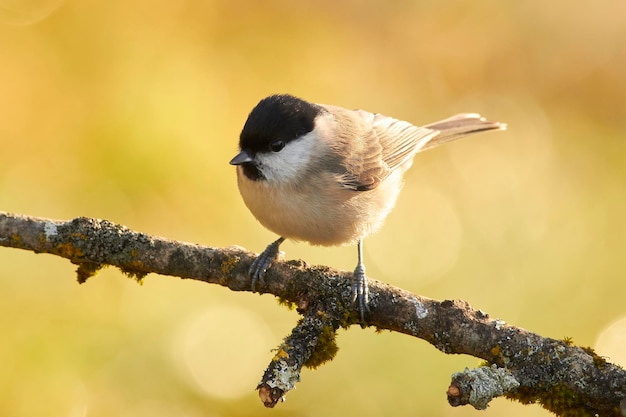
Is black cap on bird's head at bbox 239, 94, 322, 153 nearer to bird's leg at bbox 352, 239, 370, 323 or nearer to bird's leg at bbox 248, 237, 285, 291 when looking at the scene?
bird's leg at bbox 248, 237, 285, 291

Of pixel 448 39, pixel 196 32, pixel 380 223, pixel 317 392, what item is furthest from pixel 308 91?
pixel 317 392

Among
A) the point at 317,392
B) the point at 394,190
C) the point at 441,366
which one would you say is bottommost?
the point at 317,392

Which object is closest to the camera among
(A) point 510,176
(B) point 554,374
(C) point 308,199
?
(B) point 554,374

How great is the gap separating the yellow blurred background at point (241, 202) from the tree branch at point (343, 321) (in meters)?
1.49

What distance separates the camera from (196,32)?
6410mm

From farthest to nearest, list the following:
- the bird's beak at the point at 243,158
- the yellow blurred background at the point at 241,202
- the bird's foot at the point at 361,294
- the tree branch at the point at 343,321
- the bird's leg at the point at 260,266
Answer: the yellow blurred background at the point at 241,202 < the bird's beak at the point at 243,158 < the bird's leg at the point at 260,266 < the bird's foot at the point at 361,294 < the tree branch at the point at 343,321

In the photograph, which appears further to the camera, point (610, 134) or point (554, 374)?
point (610, 134)

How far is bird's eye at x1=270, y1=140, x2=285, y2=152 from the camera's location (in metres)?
3.69

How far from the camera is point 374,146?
4.73 meters

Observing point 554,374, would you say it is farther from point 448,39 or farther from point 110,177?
point 448,39

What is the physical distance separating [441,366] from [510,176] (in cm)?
240

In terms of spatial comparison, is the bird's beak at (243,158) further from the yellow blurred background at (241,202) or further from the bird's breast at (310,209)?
the yellow blurred background at (241,202)

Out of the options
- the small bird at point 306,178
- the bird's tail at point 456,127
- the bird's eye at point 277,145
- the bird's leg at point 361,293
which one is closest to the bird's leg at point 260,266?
the small bird at point 306,178

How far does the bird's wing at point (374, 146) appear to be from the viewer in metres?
4.25
